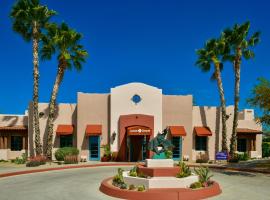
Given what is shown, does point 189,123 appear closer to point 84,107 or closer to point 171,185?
point 84,107

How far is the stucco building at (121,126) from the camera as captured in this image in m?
35.0

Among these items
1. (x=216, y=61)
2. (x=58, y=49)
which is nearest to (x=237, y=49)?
(x=216, y=61)

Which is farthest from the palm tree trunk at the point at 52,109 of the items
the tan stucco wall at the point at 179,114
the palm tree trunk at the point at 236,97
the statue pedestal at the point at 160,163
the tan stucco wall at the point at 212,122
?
the statue pedestal at the point at 160,163

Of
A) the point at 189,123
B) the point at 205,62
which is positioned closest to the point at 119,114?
the point at 189,123

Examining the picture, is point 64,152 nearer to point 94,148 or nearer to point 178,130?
point 94,148

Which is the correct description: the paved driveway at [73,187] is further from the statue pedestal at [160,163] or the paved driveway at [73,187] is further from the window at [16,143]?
the window at [16,143]

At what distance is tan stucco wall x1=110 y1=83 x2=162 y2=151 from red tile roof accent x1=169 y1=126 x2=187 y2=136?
1.71 meters

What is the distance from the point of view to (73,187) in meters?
18.5

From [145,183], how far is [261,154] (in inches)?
1064

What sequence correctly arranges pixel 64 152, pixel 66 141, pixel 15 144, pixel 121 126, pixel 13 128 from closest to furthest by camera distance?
pixel 64 152 < pixel 121 126 < pixel 13 128 < pixel 66 141 < pixel 15 144

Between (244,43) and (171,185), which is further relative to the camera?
(244,43)

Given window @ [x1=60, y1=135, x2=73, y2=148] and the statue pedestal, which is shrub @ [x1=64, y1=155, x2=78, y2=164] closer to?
window @ [x1=60, y1=135, x2=73, y2=148]

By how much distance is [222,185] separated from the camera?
19.4m

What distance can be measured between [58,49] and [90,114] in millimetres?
7389
